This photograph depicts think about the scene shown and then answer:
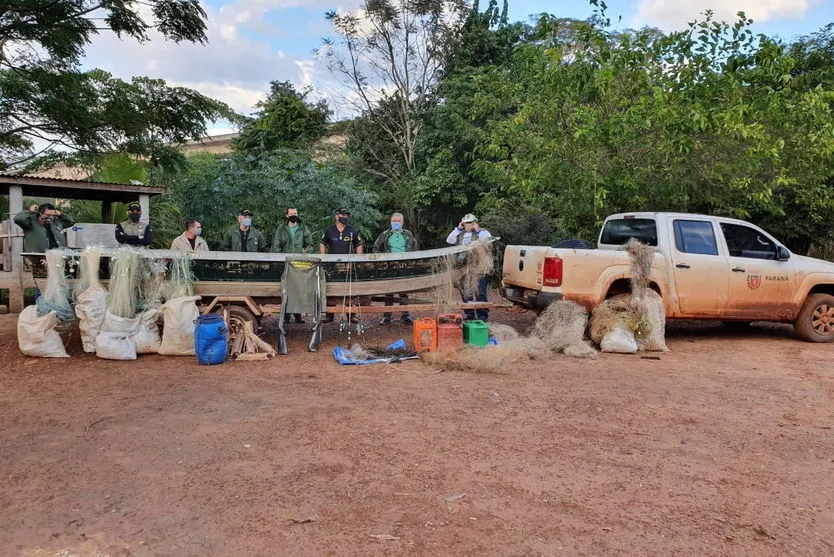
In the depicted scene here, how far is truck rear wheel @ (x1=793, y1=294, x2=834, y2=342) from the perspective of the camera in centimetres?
849

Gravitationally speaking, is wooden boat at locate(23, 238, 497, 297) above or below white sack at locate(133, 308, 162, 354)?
above

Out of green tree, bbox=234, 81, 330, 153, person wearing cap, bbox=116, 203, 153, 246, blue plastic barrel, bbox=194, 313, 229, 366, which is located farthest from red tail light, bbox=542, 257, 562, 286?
green tree, bbox=234, 81, 330, 153

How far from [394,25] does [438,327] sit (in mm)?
17803

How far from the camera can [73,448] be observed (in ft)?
13.8

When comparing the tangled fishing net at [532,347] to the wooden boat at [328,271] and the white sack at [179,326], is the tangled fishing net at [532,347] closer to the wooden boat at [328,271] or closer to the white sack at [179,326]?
the wooden boat at [328,271]

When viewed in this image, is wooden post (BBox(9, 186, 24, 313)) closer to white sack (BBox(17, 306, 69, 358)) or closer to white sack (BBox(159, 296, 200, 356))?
white sack (BBox(17, 306, 69, 358))

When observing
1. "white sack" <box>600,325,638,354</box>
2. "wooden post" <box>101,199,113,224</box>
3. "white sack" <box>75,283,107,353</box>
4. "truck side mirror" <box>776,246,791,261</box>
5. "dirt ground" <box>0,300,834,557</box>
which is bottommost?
"dirt ground" <box>0,300,834,557</box>

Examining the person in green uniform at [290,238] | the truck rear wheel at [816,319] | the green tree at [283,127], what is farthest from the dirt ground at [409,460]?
the green tree at [283,127]

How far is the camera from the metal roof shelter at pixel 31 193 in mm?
9571

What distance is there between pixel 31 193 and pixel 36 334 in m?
5.93

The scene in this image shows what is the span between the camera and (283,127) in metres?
22.0

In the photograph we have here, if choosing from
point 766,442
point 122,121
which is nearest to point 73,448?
point 766,442

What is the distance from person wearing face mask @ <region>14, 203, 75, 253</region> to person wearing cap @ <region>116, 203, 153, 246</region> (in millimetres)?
1287

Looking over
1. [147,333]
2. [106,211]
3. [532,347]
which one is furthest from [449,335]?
[106,211]
